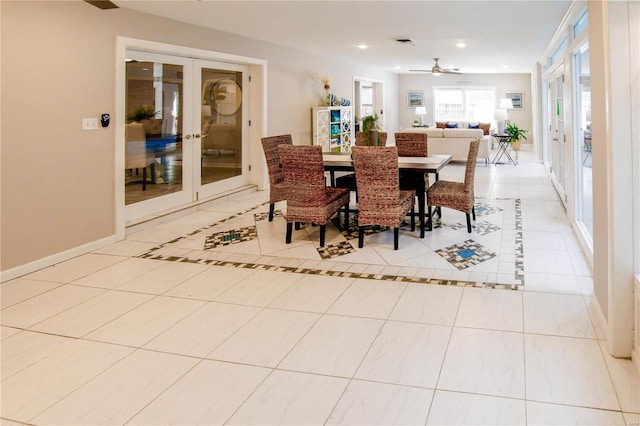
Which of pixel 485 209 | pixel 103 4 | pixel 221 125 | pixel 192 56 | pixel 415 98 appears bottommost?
pixel 415 98

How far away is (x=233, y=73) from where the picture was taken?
723 cm

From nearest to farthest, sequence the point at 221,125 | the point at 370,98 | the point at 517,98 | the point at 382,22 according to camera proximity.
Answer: the point at 382,22, the point at 221,125, the point at 370,98, the point at 517,98

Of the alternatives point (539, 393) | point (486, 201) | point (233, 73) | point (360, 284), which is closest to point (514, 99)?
point (486, 201)

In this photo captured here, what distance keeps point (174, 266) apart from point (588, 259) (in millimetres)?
3566

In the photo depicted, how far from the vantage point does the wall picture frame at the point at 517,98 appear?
15750 millimetres

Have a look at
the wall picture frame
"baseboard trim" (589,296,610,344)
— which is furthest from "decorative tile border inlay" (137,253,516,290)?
the wall picture frame

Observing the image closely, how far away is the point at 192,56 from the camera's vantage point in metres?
6.20

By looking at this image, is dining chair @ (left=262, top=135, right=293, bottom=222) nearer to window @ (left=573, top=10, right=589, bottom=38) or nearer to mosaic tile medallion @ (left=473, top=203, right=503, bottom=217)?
mosaic tile medallion @ (left=473, top=203, right=503, bottom=217)

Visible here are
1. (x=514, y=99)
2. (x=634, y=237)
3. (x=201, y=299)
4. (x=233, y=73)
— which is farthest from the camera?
(x=514, y=99)

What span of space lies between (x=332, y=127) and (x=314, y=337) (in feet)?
24.9

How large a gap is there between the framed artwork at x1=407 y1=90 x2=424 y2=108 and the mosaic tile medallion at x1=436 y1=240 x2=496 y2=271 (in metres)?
12.9

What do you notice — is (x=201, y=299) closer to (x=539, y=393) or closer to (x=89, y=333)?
(x=89, y=333)

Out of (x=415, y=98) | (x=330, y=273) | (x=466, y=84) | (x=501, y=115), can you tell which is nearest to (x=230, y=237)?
(x=330, y=273)

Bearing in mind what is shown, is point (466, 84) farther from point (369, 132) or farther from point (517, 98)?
point (369, 132)
